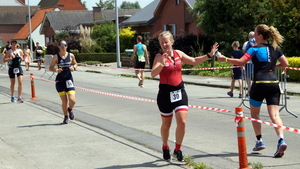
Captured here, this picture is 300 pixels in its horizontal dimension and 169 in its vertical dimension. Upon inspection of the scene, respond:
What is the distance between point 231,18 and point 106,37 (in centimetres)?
2121

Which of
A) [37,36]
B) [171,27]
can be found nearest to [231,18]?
[171,27]

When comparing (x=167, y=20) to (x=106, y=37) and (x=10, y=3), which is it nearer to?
(x=106, y=37)

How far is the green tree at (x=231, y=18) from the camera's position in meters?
24.8

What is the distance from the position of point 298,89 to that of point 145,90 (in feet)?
17.5

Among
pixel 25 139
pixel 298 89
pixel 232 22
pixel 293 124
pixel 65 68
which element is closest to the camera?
pixel 25 139

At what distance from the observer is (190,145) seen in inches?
301

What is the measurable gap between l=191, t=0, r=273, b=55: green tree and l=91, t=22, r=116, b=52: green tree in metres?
19.9

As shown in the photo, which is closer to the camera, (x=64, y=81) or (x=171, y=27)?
(x=64, y=81)

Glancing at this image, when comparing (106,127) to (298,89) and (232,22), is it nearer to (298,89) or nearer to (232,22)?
(298,89)

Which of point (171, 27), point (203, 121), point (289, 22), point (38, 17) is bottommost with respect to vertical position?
point (203, 121)

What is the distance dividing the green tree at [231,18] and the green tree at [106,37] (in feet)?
65.4

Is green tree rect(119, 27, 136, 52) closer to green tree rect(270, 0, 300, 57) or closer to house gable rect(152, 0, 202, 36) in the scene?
house gable rect(152, 0, 202, 36)

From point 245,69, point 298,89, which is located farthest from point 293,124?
point 298,89

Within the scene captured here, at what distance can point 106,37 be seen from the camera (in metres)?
45.2
